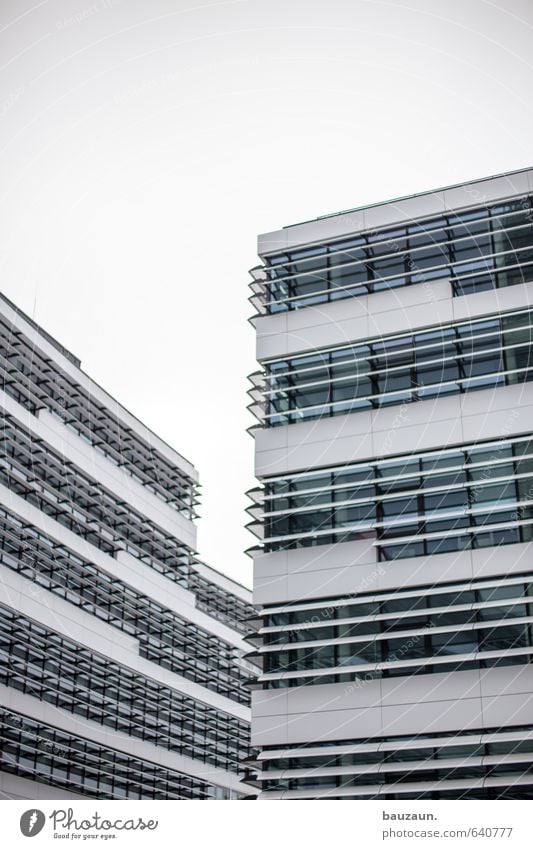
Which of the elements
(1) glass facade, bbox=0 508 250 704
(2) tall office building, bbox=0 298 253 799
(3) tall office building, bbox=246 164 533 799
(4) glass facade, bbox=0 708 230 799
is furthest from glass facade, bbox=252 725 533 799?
(1) glass facade, bbox=0 508 250 704

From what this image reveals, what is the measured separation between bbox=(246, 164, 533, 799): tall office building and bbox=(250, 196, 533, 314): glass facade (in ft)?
0.29

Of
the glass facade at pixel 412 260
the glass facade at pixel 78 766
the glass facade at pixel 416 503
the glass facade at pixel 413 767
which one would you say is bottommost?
the glass facade at pixel 413 767

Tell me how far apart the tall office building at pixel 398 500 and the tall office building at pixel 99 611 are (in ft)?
61.7

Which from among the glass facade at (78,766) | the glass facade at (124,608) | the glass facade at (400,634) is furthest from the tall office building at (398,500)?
the glass facade at (78,766)

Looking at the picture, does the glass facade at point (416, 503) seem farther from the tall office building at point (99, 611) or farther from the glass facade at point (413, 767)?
the tall office building at point (99, 611)

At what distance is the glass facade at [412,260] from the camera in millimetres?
49375

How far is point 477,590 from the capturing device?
44.0 meters

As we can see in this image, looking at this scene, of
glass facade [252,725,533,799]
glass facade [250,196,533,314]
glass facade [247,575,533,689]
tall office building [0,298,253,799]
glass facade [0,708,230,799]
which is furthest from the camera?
tall office building [0,298,253,799]

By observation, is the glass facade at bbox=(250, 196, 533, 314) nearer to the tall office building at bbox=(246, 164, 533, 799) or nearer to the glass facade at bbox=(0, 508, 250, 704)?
the tall office building at bbox=(246, 164, 533, 799)

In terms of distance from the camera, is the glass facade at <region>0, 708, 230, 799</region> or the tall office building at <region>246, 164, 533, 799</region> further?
the glass facade at <region>0, 708, 230, 799</region>

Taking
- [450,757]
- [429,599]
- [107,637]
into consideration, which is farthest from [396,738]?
[107,637]

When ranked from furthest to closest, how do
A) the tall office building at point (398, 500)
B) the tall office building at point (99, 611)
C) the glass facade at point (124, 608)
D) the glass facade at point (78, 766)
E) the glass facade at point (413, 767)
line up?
the glass facade at point (124, 608), the tall office building at point (99, 611), the glass facade at point (78, 766), the tall office building at point (398, 500), the glass facade at point (413, 767)

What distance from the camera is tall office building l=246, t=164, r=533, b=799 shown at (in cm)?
4284
